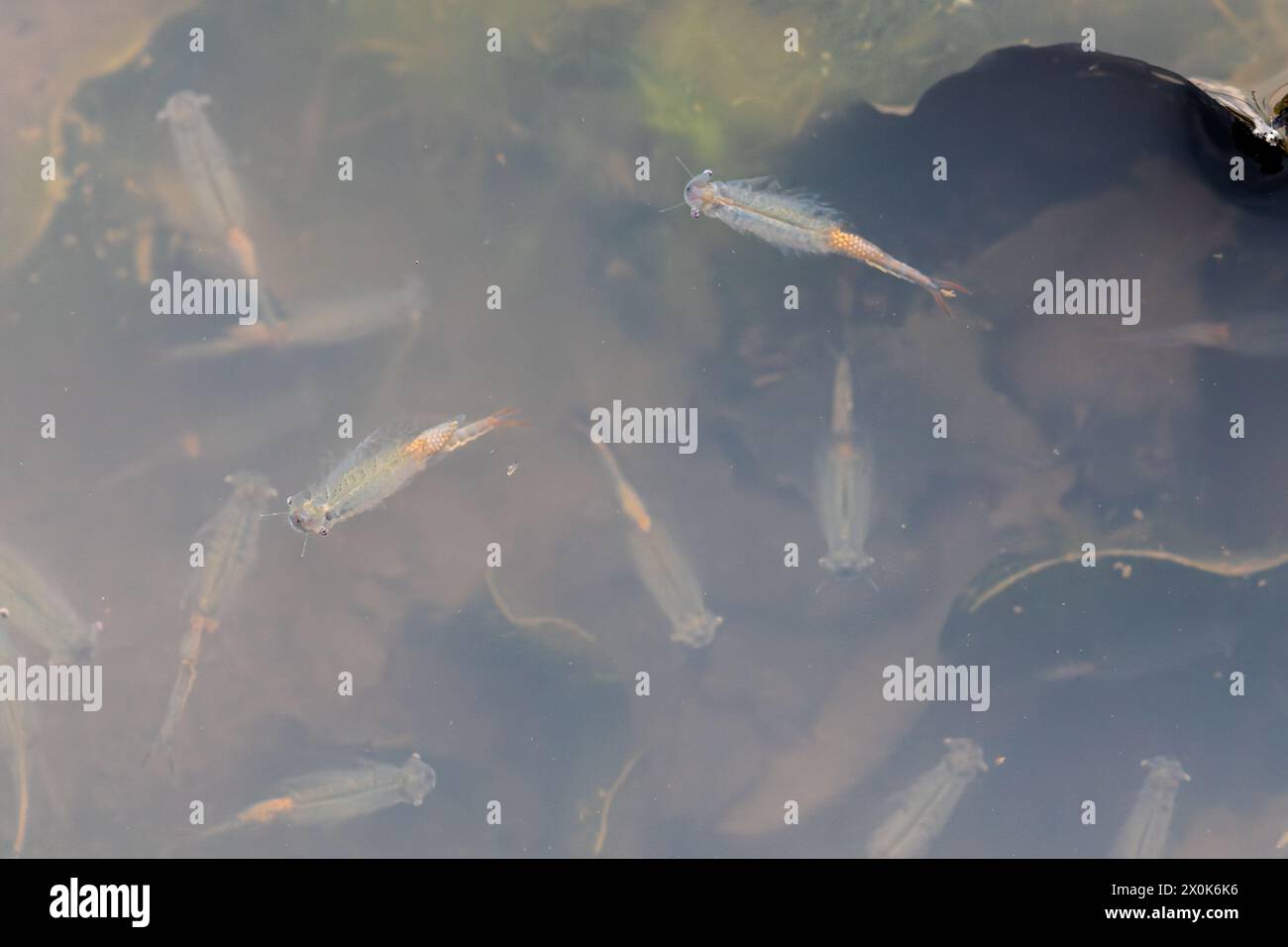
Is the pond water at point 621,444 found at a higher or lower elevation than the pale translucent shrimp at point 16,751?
higher

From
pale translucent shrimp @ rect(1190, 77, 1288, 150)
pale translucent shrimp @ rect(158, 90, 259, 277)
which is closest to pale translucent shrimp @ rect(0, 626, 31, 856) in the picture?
pale translucent shrimp @ rect(158, 90, 259, 277)

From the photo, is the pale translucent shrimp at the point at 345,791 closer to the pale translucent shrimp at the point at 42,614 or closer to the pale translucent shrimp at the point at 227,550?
the pale translucent shrimp at the point at 227,550

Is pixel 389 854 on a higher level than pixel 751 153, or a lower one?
lower

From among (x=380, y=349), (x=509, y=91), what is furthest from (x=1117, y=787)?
(x=509, y=91)

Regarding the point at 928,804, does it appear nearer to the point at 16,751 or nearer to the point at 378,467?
the point at 378,467

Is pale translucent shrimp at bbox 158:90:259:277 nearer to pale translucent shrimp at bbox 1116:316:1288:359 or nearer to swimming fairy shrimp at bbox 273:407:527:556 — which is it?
swimming fairy shrimp at bbox 273:407:527:556

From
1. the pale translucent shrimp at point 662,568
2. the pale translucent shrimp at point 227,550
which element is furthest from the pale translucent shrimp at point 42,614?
the pale translucent shrimp at point 662,568
